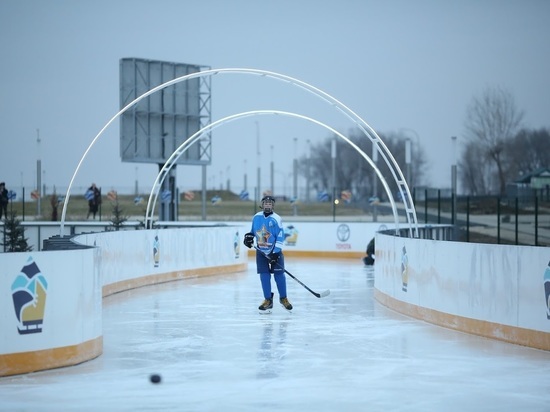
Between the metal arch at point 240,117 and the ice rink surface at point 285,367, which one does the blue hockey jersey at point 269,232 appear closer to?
the ice rink surface at point 285,367

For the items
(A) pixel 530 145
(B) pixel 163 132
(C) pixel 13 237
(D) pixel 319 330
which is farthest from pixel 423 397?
(A) pixel 530 145

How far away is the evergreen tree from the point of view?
1262 inches

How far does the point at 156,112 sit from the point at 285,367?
2939cm

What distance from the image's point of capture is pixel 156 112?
41.2 m

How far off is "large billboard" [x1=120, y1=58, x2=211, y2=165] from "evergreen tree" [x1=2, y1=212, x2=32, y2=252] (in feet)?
26.3

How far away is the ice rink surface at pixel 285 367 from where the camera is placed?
10.5m

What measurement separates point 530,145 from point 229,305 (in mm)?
89498

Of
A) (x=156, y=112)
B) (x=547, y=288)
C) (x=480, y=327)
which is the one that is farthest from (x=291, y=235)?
(x=547, y=288)

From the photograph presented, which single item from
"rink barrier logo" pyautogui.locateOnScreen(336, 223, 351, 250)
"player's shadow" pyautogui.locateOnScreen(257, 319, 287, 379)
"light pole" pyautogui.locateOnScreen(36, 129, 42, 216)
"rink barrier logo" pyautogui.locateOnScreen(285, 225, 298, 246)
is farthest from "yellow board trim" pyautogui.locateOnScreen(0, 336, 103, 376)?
"light pole" pyautogui.locateOnScreen(36, 129, 42, 216)

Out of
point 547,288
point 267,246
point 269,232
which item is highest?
point 269,232

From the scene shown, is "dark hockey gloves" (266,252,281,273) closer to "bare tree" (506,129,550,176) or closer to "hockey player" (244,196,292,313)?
"hockey player" (244,196,292,313)

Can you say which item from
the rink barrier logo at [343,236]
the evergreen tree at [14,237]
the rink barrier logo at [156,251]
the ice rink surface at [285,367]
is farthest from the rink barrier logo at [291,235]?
the ice rink surface at [285,367]

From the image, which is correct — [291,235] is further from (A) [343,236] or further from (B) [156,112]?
(B) [156,112]

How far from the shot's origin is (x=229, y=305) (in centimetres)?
2039
